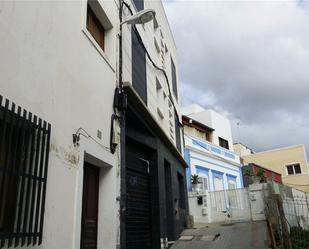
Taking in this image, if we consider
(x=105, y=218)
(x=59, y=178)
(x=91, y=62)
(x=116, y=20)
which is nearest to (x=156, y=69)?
(x=116, y=20)

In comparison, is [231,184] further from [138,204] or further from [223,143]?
[138,204]

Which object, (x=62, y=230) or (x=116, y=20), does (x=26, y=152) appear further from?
(x=116, y=20)

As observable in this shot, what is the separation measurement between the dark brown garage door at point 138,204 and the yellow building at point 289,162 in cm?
2602

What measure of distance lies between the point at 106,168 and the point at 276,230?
238 inches

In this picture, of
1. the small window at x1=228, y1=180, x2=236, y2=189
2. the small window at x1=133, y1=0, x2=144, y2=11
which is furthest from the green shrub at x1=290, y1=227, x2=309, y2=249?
the small window at x1=228, y1=180, x2=236, y2=189

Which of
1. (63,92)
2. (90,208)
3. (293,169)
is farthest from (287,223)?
(293,169)

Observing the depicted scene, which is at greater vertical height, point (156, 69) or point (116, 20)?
point (156, 69)

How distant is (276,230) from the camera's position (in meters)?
10.2

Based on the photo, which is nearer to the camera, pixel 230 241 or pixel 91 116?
pixel 91 116

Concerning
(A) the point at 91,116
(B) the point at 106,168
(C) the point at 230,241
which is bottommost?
(C) the point at 230,241

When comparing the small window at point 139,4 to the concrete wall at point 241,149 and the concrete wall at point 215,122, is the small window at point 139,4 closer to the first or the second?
the concrete wall at point 215,122

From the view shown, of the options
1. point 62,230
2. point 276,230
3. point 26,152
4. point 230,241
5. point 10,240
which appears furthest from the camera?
point 230,241

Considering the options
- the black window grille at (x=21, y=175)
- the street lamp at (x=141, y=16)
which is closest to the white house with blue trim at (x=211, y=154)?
the street lamp at (x=141, y=16)

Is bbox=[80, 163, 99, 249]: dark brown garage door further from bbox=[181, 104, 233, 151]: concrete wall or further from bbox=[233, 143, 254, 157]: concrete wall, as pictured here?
bbox=[233, 143, 254, 157]: concrete wall
